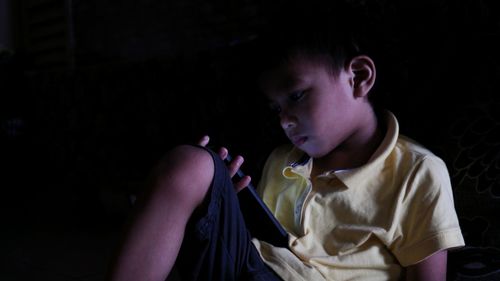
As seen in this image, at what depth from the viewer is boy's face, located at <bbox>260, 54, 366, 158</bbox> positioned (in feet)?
2.64

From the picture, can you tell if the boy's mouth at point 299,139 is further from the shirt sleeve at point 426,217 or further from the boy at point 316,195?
the shirt sleeve at point 426,217

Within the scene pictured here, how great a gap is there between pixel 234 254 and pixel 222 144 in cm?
56

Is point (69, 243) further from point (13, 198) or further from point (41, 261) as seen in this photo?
point (13, 198)

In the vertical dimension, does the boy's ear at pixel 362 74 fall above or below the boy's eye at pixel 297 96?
above

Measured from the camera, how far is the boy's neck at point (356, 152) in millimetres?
826

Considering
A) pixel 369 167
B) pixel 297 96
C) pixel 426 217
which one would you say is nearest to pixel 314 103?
pixel 297 96

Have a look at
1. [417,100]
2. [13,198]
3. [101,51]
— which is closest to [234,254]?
[417,100]

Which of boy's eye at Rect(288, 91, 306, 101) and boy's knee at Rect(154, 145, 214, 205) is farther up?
boy's eye at Rect(288, 91, 306, 101)

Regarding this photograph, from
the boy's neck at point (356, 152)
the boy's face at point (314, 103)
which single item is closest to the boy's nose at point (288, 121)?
the boy's face at point (314, 103)

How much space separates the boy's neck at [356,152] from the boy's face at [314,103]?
17 millimetres

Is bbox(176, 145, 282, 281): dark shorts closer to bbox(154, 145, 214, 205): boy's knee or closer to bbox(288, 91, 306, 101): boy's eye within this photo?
bbox(154, 145, 214, 205): boy's knee

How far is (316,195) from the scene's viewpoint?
780 mm

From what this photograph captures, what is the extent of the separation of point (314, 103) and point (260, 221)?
0.70 ft

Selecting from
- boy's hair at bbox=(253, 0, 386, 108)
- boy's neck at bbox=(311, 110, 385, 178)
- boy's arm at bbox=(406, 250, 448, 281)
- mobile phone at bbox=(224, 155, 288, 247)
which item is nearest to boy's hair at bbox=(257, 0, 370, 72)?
boy's hair at bbox=(253, 0, 386, 108)
